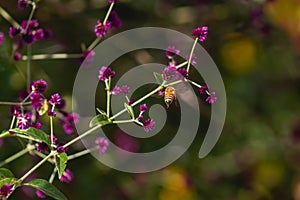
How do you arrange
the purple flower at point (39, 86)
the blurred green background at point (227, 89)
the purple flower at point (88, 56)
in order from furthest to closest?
the blurred green background at point (227, 89) < the purple flower at point (88, 56) < the purple flower at point (39, 86)

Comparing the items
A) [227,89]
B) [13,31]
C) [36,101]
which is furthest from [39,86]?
[227,89]

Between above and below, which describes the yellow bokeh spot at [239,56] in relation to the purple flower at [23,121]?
above

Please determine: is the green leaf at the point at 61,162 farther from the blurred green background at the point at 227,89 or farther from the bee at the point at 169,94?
the blurred green background at the point at 227,89

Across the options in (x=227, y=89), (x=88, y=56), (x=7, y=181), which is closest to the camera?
(x=7, y=181)

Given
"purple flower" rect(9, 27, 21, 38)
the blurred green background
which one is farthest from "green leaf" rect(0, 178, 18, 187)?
the blurred green background

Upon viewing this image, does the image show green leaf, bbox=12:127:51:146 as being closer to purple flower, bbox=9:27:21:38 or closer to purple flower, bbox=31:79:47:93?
purple flower, bbox=31:79:47:93

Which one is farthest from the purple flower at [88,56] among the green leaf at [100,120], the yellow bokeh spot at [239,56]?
the yellow bokeh spot at [239,56]

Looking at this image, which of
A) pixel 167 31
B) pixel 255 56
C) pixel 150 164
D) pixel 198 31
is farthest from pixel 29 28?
pixel 255 56

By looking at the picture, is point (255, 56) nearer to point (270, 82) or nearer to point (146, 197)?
point (270, 82)

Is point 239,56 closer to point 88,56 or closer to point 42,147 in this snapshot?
point 88,56
